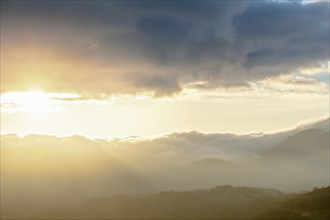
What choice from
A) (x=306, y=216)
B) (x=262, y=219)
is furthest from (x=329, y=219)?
(x=262, y=219)

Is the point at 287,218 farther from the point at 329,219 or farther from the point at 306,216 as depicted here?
the point at 329,219

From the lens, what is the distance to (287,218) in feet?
552

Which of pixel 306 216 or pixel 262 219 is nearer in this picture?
pixel 306 216

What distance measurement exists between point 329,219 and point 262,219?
2263 cm

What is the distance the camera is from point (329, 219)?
178 m

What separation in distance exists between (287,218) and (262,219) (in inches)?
785

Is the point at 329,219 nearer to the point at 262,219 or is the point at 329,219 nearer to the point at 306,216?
the point at 306,216

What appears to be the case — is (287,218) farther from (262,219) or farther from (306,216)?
(262,219)

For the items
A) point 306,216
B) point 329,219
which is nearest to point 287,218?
point 306,216

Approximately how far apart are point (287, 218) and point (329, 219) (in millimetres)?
18686

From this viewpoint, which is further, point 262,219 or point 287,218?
point 262,219

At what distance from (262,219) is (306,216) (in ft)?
65.1

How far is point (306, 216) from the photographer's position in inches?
6752
